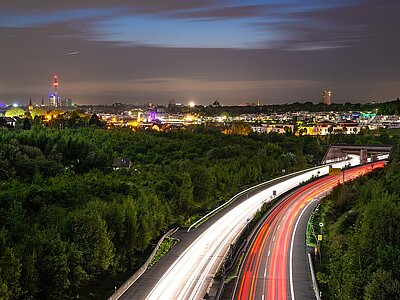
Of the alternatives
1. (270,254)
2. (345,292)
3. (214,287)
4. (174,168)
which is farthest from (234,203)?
(345,292)

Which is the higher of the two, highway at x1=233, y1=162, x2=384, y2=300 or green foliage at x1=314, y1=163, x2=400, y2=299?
green foliage at x1=314, y1=163, x2=400, y2=299

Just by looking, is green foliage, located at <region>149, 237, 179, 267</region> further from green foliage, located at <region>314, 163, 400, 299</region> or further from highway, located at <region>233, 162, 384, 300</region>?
green foliage, located at <region>314, 163, 400, 299</region>

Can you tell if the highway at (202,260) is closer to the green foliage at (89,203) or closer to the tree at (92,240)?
the tree at (92,240)

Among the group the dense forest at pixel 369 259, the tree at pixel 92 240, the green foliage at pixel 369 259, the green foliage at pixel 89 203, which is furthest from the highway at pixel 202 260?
the green foliage at pixel 369 259

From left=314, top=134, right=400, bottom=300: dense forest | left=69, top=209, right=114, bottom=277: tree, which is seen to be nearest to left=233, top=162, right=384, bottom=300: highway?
left=314, top=134, right=400, bottom=300: dense forest

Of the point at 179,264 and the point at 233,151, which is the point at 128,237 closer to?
the point at 179,264

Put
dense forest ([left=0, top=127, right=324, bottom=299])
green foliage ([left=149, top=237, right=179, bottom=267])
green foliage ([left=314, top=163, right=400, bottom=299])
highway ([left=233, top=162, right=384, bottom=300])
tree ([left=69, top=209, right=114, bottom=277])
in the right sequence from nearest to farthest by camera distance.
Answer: green foliage ([left=314, top=163, right=400, bottom=299]), dense forest ([left=0, top=127, right=324, bottom=299]), highway ([left=233, top=162, right=384, bottom=300]), tree ([left=69, top=209, right=114, bottom=277]), green foliage ([left=149, top=237, right=179, bottom=267])

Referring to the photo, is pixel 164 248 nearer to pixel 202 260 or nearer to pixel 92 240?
pixel 202 260
